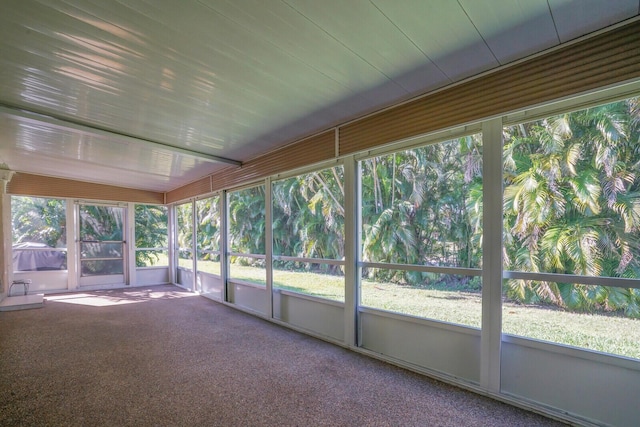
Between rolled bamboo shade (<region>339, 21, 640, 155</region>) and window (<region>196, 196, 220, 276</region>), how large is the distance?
4.42 metres

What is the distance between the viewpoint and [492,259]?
234 centimetres

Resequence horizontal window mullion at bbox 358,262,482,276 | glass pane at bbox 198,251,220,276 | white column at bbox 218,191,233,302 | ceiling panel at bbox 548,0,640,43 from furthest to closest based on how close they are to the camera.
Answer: glass pane at bbox 198,251,220,276 < white column at bbox 218,191,233,302 < horizontal window mullion at bbox 358,262,482,276 < ceiling panel at bbox 548,0,640,43

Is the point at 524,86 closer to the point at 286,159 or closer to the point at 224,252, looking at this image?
the point at 286,159

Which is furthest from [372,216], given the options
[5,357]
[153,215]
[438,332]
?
[153,215]

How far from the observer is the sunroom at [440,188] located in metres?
1.91

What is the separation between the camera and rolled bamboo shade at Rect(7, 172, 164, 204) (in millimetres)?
6363

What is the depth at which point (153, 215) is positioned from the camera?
8148 mm

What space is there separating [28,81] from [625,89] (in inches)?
174

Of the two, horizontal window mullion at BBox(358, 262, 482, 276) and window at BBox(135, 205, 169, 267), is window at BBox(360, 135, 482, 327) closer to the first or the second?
horizontal window mullion at BBox(358, 262, 482, 276)

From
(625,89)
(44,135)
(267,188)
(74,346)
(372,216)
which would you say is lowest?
(74,346)

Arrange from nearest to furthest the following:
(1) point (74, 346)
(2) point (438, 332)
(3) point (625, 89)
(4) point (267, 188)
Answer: (3) point (625, 89)
(2) point (438, 332)
(1) point (74, 346)
(4) point (267, 188)

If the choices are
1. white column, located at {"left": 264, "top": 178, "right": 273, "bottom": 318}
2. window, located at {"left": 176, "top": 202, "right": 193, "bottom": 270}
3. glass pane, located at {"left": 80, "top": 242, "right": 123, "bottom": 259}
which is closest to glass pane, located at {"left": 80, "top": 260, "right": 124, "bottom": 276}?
glass pane, located at {"left": 80, "top": 242, "right": 123, "bottom": 259}

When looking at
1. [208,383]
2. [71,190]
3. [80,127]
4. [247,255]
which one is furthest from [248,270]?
[71,190]

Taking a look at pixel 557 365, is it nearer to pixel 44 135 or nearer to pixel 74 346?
pixel 74 346
